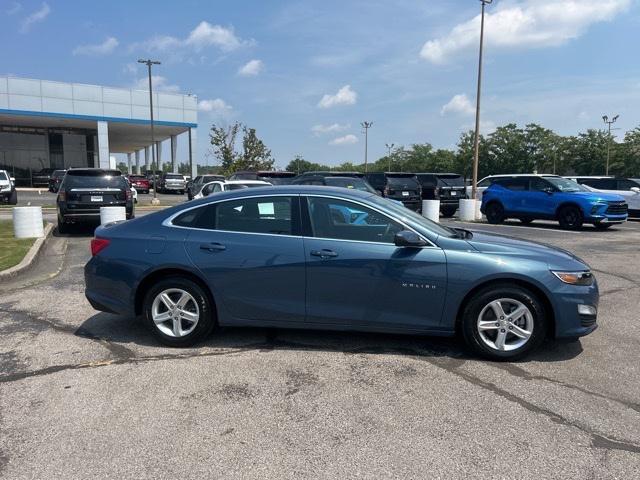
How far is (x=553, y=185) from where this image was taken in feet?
54.0

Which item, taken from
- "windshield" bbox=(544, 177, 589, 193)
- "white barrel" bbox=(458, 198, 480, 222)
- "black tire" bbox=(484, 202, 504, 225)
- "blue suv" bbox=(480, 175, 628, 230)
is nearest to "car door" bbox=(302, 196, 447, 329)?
"blue suv" bbox=(480, 175, 628, 230)

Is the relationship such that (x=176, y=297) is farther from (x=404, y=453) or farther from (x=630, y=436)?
(x=630, y=436)

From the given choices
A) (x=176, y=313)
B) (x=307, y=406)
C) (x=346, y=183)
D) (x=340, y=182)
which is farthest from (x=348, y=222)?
(x=346, y=183)

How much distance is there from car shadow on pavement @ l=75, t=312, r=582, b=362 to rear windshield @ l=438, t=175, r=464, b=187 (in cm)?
1621

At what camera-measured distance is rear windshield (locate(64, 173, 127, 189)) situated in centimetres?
1282

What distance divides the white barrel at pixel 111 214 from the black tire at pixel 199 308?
7.90 m

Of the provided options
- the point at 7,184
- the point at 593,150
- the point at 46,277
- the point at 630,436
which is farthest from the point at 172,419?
the point at 593,150

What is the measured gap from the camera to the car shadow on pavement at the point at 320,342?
4.71 meters

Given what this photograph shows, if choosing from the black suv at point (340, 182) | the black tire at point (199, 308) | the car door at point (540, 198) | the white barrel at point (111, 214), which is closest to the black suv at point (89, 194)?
the white barrel at point (111, 214)

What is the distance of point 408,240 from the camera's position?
442 centimetres

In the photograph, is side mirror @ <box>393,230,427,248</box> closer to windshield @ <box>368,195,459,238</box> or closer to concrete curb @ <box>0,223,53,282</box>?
windshield @ <box>368,195,459,238</box>

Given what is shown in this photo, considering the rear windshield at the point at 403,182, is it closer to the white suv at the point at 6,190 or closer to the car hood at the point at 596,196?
the car hood at the point at 596,196

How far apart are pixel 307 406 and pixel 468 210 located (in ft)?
55.3

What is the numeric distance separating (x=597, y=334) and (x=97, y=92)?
4203 cm
